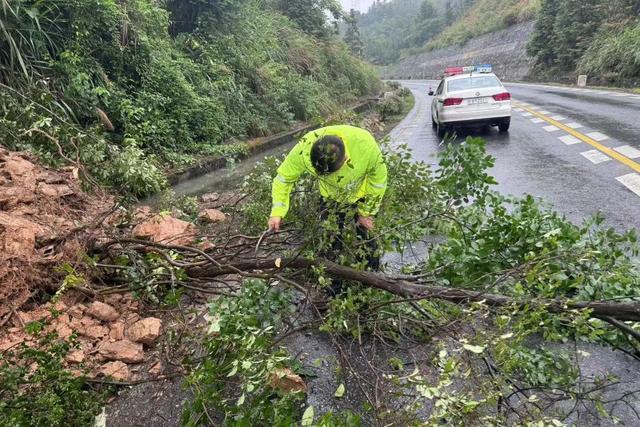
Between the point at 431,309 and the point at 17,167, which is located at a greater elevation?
the point at 17,167

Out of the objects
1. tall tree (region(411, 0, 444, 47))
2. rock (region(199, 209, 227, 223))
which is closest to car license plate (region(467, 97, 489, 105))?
rock (region(199, 209, 227, 223))

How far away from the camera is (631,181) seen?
19.2ft

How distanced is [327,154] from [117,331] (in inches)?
70.2

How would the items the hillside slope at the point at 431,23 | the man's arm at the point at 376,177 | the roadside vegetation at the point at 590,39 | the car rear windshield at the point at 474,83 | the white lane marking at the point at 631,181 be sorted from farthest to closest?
the hillside slope at the point at 431,23, the roadside vegetation at the point at 590,39, the car rear windshield at the point at 474,83, the white lane marking at the point at 631,181, the man's arm at the point at 376,177

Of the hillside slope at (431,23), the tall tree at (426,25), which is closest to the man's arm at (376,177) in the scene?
the hillside slope at (431,23)

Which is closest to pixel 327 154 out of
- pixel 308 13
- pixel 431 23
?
pixel 308 13

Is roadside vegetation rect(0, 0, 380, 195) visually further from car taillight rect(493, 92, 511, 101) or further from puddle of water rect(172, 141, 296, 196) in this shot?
car taillight rect(493, 92, 511, 101)

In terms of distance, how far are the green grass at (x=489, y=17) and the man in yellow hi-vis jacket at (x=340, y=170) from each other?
41364 mm

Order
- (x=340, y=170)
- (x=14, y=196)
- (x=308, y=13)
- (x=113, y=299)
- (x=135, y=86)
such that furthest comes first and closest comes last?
(x=308, y=13)
(x=135, y=86)
(x=14, y=196)
(x=113, y=299)
(x=340, y=170)

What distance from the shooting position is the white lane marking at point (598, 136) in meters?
8.63

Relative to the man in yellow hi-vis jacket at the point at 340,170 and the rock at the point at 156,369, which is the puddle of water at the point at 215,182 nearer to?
the man in yellow hi-vis jacket at the point at 340,170

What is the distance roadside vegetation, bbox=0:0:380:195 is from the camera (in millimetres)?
5766

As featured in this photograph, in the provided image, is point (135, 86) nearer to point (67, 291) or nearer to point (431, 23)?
point (67, 291)

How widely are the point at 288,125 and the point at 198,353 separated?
393 inches
